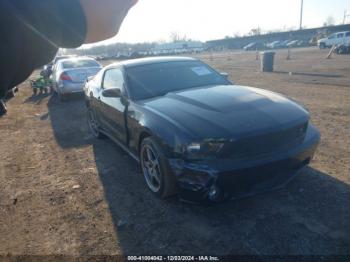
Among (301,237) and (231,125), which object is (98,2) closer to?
(231,125)

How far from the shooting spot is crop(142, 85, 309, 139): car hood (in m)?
3.16

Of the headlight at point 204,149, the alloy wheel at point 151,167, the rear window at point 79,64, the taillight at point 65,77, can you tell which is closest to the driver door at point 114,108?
the alloy wheel at point 151,167

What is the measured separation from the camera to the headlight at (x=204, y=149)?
3098 millimetres

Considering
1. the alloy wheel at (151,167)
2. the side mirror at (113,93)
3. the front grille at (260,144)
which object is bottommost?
the alloy wheel at (151,167)

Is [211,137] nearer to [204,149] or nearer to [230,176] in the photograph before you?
[204,149]

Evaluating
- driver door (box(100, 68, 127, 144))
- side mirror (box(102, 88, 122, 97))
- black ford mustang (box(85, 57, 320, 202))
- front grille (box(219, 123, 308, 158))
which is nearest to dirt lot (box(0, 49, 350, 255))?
black ford mustang (box(85, 57, 320, 202))

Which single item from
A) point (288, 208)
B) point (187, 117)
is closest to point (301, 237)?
point (288, 208)

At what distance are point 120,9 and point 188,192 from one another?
2.63m

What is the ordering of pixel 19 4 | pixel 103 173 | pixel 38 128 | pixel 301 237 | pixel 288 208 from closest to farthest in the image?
pixel 19 4 < pixel 301 237 < pixel 288 208 < pixel 103 173 < pixel 38 128

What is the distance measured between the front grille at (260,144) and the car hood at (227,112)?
6 centimetres

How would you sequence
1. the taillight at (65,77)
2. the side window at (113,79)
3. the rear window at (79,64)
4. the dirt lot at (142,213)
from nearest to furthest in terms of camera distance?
the dirt lot at (142,213) < the side window at (113,79) < the taillight at (65,77) < the rear window at (79,64)

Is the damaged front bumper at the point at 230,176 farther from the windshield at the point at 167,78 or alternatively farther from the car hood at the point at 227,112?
the windshield at the point at 167,78

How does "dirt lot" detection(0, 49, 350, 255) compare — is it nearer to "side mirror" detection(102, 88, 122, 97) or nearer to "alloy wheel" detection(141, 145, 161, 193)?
"alloy wheel" detection(141, 145, 161, 193)

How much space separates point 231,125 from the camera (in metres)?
3.18
